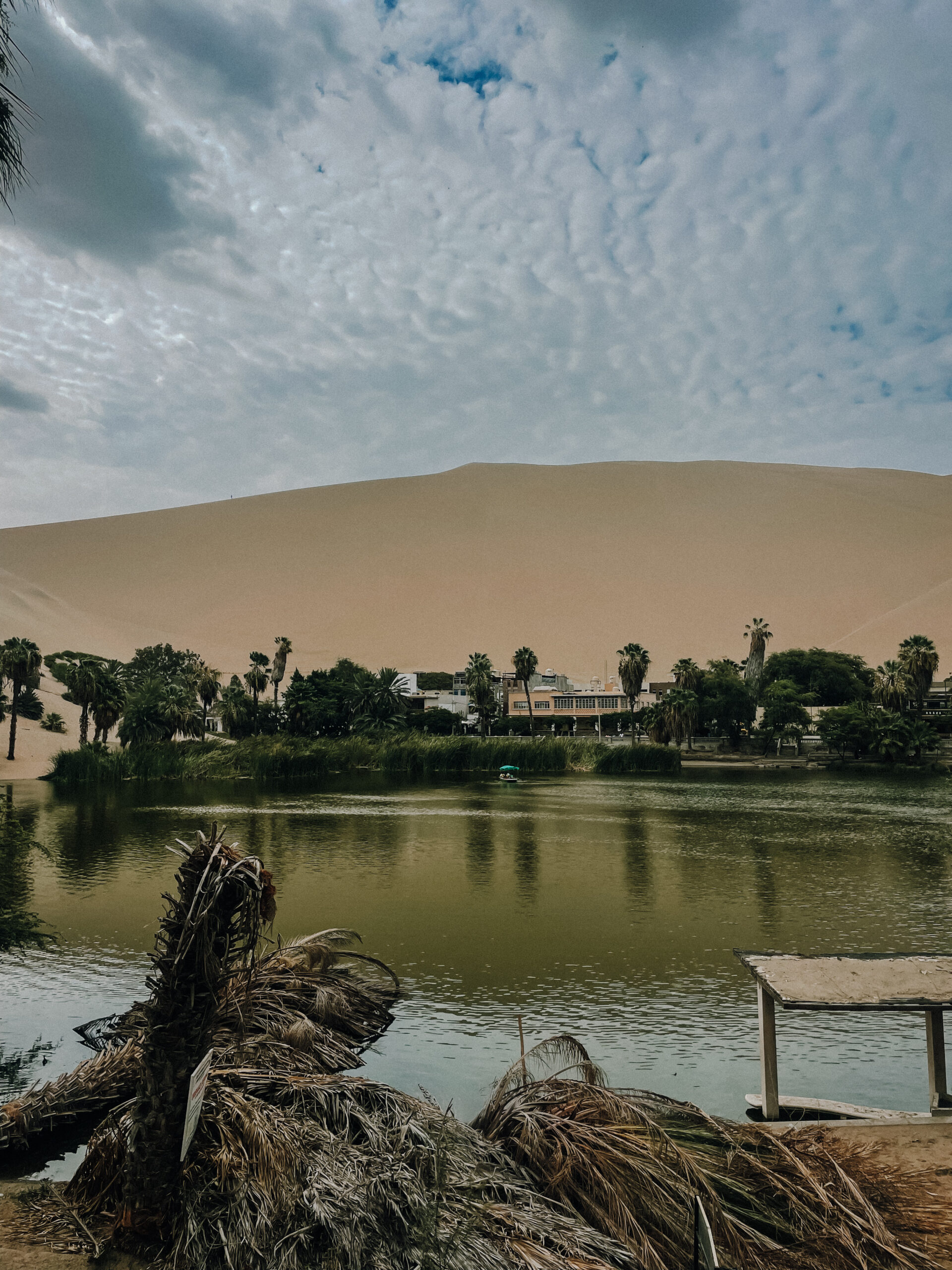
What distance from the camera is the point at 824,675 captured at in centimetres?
8569

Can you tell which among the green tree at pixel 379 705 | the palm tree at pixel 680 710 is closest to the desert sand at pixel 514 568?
the green tree at pixel 379 705

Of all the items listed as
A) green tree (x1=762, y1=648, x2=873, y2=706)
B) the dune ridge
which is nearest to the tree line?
green tree (x1=762, y1=648, x2=873, y2=706)

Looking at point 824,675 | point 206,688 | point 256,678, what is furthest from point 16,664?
point 824,675

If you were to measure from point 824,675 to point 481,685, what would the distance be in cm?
3652

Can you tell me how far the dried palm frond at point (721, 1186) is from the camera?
448 cm

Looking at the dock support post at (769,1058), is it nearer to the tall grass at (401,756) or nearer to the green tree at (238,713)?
the tall grass at (401,756)

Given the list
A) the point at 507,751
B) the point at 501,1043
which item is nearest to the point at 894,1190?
the point at 501,1043

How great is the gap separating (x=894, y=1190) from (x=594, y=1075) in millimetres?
1845

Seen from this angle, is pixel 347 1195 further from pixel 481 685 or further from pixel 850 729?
pixel 481 685

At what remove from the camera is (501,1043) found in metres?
8.81

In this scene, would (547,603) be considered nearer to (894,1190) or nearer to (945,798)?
(945,798)

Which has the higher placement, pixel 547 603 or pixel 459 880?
pixel 547 603

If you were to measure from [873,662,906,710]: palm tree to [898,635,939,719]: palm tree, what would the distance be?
589mm

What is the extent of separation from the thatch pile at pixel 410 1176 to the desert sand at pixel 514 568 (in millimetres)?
114334
